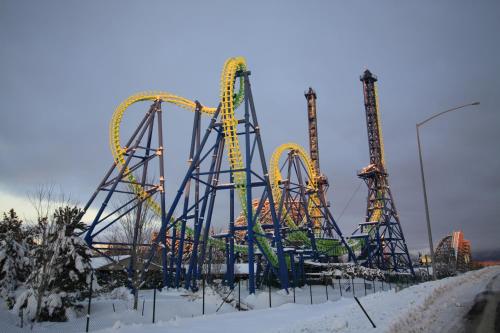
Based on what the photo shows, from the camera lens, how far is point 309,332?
10047 mm

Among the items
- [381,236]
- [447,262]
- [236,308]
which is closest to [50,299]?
[236,308]

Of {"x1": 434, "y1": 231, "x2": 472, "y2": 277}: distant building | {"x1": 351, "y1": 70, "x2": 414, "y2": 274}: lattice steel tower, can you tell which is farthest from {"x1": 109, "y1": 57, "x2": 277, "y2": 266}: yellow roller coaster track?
{"x1": 434, "y1": 231, "x2": 472, "y2": 277}: distant building

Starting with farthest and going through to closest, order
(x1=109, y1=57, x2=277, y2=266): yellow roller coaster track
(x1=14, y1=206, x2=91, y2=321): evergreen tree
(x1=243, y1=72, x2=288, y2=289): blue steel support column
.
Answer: (x1=109, y1=57, x2=277, y2=266): yellow roller coaster track, (x1=243, y1=72, x2=288, y2=289): blue steel support column, (x1=14, y1=206, x2=91, y2=321): evergreen tree

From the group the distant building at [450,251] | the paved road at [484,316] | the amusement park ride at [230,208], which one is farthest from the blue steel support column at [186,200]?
the distant building at [450,251]

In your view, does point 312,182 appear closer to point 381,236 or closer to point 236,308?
point 381,236

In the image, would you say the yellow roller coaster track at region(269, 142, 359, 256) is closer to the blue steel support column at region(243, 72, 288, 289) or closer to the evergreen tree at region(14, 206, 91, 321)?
the blue steel support column at region(243, 72, 288, 289)

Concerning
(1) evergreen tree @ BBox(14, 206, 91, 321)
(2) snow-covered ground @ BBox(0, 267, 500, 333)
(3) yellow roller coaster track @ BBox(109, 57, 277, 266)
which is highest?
(3) yellow roller coaster track @ BBox(109, 57, 277, 266)

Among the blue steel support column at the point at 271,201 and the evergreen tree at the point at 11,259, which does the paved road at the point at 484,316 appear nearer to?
the blue steel support column at the point at 271,201

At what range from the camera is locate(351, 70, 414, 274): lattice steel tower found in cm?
5506

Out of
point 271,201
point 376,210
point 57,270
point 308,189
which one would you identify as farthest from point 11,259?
point 376,210

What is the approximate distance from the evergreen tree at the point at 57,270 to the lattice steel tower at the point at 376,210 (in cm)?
4050

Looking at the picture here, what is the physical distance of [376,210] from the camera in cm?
5700

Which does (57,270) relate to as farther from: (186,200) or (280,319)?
(186,200)

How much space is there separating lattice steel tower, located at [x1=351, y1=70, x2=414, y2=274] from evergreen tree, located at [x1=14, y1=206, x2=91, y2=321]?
4050 centimetres
